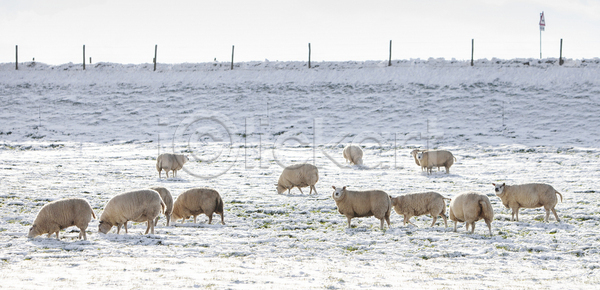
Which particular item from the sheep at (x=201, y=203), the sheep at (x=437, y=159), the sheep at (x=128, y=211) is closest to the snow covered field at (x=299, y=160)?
the sheep at (x=128, y=211)

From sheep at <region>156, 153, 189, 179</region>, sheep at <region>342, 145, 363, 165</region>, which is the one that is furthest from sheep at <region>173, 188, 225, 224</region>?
sheep at <region>342, 145, 363, 165</region>

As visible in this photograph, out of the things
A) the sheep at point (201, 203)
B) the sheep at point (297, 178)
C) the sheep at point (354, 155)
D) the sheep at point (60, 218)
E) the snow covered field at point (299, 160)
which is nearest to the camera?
the snow covered field at point (299, 160)

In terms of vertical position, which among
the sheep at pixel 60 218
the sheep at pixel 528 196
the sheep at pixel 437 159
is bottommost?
the sheep at pixel 60 218

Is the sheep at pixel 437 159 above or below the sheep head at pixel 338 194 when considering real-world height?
above

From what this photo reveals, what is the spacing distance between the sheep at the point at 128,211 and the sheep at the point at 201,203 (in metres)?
1.49

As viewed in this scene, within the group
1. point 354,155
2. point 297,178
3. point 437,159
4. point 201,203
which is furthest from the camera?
point 354,155

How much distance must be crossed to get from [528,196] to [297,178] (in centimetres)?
764

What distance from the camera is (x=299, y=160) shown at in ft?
85.6

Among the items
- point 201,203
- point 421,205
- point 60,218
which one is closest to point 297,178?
point 201,203

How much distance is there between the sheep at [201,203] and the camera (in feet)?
44.4

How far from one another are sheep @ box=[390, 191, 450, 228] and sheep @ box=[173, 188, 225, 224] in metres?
4.55

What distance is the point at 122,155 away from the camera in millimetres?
28328

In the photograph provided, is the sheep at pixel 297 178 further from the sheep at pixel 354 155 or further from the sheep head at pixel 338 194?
the sheep at pixel 354 155

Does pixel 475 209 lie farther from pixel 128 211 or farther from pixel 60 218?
Answer: pixel 60 218
